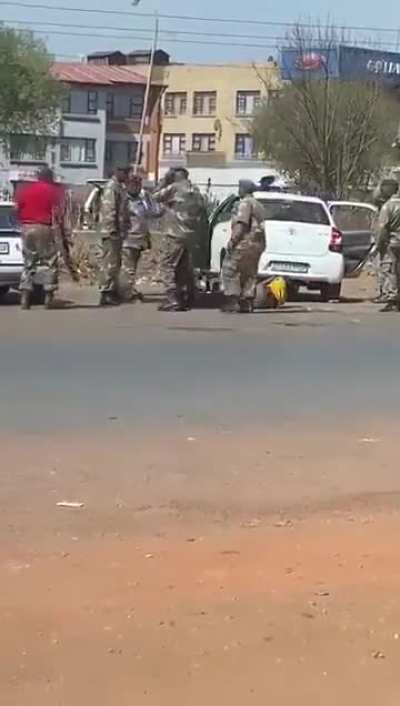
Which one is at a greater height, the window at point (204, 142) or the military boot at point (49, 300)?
the military boot at point (49, 300)

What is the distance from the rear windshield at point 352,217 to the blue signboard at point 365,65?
24.8 m

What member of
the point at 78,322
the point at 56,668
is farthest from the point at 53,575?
the point at 78,322

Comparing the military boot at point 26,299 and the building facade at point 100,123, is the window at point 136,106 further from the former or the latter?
the military boot at point 26,299

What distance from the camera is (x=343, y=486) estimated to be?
28.8 feet

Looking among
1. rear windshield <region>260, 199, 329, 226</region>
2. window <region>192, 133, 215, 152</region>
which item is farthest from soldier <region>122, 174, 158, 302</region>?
window <region>192, 133, 215, 152</region>

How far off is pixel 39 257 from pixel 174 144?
310 ft

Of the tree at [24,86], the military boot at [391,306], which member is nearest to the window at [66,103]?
the tree at [24,86]

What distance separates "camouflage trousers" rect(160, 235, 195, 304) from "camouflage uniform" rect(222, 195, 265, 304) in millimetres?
550

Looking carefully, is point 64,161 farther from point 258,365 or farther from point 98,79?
point 258,365

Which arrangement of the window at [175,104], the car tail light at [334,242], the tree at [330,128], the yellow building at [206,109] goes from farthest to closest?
1. the window at [175,104]
2. the yellow building at [206,109]
3. the tree at [330,128]
4. the car tail light at [334,242]

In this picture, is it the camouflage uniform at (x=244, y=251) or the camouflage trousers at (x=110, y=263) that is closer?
the camouflage uniform at (x=244, y=251)

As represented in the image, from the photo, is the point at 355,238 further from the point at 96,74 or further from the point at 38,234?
the point at 96,74

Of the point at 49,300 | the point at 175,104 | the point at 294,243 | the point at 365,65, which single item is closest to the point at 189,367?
the point at 49,300

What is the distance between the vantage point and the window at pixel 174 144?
11100 cm
